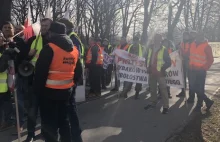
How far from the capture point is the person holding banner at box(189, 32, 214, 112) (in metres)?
8.19

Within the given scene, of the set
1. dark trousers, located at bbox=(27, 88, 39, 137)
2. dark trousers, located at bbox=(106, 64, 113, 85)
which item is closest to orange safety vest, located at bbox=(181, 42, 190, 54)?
dark trousers, located at bbox=(106, 64, 113, 85)

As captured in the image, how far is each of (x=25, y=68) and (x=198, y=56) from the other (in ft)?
15.9

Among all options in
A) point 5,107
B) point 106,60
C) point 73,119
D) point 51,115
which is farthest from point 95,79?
point 51,115

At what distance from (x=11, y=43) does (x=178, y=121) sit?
4039 mm

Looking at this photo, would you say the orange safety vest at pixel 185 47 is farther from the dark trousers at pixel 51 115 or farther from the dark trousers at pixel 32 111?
the dark trousers at pixel 51 115

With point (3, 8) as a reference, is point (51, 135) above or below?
below

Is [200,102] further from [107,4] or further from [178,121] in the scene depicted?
[107,4]

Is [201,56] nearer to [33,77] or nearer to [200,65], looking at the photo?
[200,65]

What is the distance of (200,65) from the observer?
8.32 m

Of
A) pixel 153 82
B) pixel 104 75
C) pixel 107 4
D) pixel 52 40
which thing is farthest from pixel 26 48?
pixel 107 4

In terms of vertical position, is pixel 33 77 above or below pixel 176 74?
above

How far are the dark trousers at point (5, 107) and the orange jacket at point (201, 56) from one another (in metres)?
4.75

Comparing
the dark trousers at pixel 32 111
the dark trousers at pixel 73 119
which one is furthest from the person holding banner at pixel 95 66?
the dark trousers at pixel 73 119

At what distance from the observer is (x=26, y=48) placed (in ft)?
18.7
